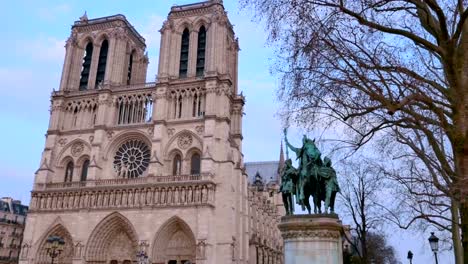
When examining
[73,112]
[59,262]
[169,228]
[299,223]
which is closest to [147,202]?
[169,228]

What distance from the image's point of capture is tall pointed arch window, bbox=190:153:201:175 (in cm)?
4241

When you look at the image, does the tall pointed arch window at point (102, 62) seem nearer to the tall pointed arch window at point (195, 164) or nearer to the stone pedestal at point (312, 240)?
the tall pointed arch window at point (195, 164)

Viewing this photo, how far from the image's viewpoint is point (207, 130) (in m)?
41.3

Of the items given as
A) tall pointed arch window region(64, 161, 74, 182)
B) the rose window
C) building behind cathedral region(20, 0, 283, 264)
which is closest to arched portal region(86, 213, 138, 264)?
building behind cathedral region(20, 0, 283, 264)

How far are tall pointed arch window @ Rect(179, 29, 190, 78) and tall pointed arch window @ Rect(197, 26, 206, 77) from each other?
→ 1.31 meters

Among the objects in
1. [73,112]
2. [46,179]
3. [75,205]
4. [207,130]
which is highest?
[73,112]

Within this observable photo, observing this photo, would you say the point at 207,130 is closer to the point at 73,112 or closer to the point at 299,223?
the point at 73,112

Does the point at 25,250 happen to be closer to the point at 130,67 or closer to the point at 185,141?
the point at 185,141

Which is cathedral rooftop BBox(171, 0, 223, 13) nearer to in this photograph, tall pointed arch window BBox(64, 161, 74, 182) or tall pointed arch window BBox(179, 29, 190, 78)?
tall pointed arch window BBox(179, 29, 190, 78)

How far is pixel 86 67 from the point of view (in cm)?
5103

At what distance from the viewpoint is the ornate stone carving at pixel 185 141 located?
42672mm

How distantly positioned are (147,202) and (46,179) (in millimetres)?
11964

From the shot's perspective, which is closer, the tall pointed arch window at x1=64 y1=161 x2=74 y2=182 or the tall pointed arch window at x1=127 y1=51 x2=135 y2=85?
the tall pointed arch window at x1=64 y1=161 x2=74 y2=182

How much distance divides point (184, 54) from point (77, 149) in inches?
579
